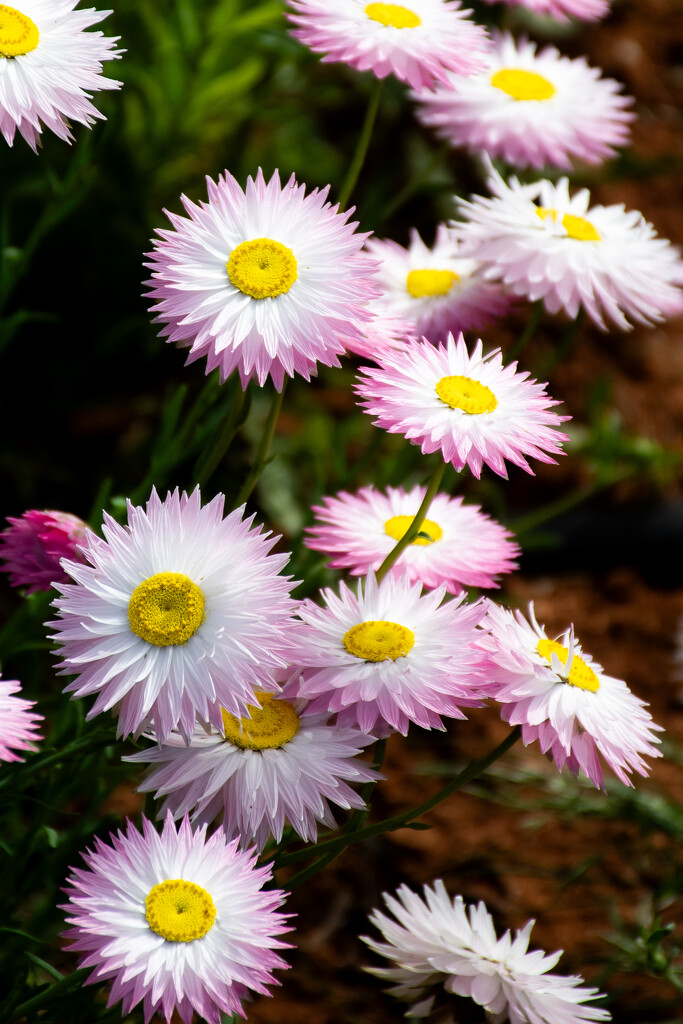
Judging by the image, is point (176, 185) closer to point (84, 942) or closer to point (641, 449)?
point (641, 449)

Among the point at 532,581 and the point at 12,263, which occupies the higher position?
the point at 532,581

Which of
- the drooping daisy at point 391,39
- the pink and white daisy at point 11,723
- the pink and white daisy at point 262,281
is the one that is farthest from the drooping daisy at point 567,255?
the pink and white daisy at point 11,723

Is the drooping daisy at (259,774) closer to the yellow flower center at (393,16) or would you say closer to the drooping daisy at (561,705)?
the drooping daisy at (561,705)

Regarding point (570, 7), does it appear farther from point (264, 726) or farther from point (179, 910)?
point (179, 910)

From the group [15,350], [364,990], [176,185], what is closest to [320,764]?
[364,990]

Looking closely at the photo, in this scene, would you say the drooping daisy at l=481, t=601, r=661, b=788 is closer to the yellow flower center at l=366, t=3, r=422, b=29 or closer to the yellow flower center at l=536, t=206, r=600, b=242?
the yellow flower center at l=536, t=206, r=600, b=242

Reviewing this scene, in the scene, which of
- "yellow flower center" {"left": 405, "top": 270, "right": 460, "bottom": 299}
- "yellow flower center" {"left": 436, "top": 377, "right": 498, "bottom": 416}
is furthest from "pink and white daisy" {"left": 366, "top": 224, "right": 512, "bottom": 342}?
"yellow flower center" {"left": 436, "top": 377, "right": 498, "bottom": 416}

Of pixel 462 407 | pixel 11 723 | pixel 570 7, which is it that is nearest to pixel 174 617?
pixel 11 723
